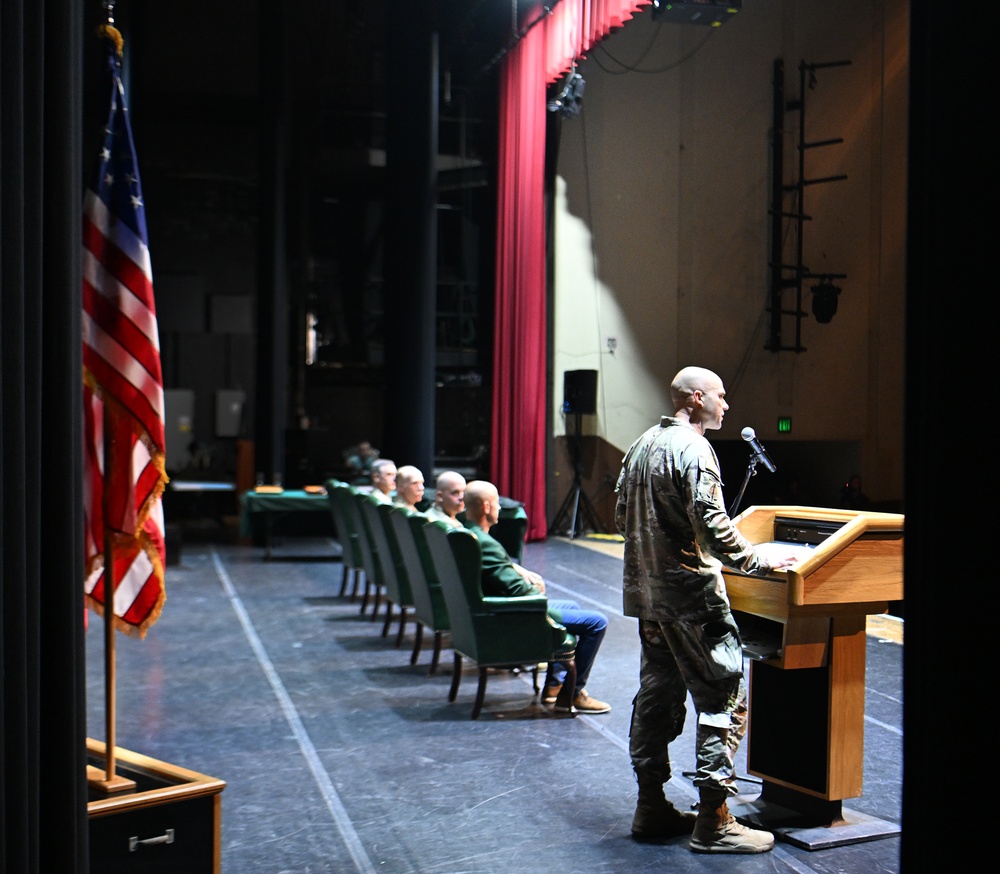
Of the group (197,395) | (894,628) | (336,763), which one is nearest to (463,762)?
(336,763)

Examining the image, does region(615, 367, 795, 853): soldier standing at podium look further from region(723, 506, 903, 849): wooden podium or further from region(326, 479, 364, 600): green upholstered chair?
region(326, 479, 364, 600): green upholstered chair

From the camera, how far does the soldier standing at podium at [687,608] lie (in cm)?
369

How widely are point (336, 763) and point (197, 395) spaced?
1751cm

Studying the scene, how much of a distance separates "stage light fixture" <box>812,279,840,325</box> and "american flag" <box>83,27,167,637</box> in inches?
189

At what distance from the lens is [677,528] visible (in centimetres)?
377

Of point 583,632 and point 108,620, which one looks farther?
point 583,632

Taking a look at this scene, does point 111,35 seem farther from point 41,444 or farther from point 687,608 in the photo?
point 687,608

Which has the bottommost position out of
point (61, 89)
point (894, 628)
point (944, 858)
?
point (894, 628)

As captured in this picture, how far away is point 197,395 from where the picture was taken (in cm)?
2150

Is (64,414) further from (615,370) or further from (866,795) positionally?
(615,370)

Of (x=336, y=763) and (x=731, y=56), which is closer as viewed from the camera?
(x=336, y=763)

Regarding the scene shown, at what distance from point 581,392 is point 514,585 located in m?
7.76

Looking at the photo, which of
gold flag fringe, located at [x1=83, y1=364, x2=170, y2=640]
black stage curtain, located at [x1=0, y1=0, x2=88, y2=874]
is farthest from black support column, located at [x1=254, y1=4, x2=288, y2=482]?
black stage curtain, located at [x1=0, y1=0, x2=88, y2=874]

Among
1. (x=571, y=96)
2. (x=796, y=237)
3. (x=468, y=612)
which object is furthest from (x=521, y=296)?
(x=468, y=612)
